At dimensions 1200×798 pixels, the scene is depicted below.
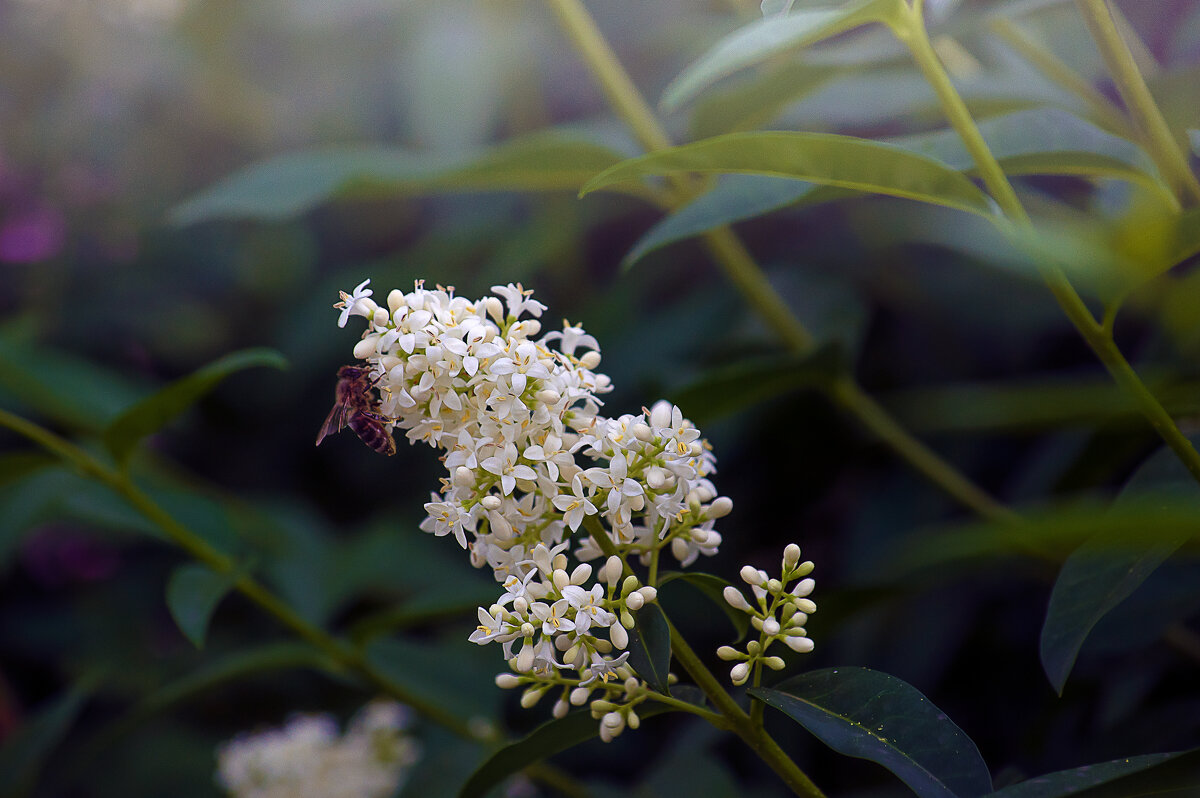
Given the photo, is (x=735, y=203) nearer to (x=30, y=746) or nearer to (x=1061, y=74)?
(x=1061, y=74)

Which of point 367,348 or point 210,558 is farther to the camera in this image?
point 210,558

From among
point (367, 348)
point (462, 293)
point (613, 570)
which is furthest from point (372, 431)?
point (462, 293)

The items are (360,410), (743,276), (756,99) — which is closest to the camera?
(360,410)

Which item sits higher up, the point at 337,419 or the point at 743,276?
the point at 743,276

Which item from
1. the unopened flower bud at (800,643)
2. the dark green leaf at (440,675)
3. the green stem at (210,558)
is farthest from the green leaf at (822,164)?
the dark green leaf at (440,675)

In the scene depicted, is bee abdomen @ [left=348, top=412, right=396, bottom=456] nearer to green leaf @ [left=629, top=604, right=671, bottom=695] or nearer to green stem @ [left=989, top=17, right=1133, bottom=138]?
green leaf @ [left=629, top=604, right=671, bottom=695]

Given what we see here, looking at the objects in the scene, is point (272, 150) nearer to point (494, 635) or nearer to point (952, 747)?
point (494, 635)
